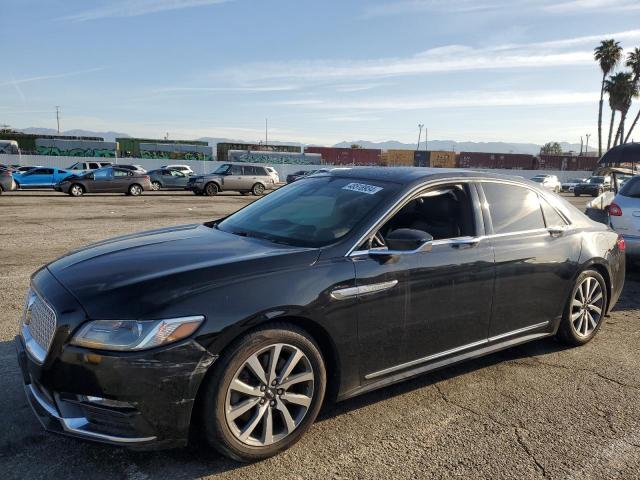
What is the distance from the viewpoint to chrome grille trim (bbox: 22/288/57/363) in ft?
8.64

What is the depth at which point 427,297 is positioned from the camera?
11.2ft

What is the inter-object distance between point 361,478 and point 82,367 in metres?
1.52

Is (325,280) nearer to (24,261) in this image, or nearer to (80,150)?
(24,261)

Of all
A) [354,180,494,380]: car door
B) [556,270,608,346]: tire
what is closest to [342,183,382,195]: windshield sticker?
[354,180,494,380]: car door

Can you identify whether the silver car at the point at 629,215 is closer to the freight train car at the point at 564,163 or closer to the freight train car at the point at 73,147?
the freight train car at the point at 73,147

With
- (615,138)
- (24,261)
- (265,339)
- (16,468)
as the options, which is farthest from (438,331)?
(615,138)

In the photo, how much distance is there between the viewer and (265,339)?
2746 millimetres

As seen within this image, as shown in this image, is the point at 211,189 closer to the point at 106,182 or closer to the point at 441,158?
the point at 106,182

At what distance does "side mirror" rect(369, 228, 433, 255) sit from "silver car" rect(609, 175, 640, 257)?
5.76 metres

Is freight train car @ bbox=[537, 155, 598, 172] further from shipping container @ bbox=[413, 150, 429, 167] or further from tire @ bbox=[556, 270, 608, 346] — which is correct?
tire @ bbox=[556, 270, 608, 346]

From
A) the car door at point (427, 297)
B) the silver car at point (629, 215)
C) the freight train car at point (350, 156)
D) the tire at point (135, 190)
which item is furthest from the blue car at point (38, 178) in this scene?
the freight train car at point (350, 156)

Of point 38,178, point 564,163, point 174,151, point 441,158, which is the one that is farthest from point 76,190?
point 564,163

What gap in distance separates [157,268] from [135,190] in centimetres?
2422

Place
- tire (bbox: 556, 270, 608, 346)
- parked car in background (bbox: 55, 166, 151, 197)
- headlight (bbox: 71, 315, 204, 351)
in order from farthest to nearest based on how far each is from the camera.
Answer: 1. parked car in background (bbox: 55, 166, 151, 197)
2. tire (bbox: 556, 270, 608, 346)
3. headlight (bbox: 71, 315, 204, 351)
